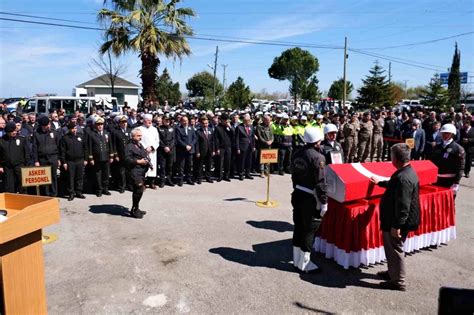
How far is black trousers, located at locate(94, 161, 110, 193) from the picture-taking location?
9317 mm

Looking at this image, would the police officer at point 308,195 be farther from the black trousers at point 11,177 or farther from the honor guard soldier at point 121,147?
the black trousers at point 11,177

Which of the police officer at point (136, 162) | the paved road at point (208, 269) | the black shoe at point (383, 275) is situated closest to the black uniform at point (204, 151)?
the paved road at point (208, 269)

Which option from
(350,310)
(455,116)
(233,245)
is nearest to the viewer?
(350,310)

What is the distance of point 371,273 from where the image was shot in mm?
5422

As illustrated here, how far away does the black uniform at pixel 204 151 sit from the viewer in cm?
1083

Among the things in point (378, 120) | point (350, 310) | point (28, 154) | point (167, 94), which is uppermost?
point (167, 94)

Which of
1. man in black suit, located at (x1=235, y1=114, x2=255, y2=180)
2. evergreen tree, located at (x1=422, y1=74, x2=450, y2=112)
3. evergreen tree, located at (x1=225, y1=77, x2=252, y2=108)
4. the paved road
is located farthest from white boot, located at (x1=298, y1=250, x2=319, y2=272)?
evergreen tree, located at (x1=422, y1=74, x2=450, y2=112)

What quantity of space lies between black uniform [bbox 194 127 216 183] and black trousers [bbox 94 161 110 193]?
253 cm

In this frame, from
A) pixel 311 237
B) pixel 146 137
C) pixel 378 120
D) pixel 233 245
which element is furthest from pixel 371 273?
pixel 378 120

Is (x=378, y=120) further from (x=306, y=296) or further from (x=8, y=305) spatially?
(x=8, y=305)

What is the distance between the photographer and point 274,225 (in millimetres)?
7391

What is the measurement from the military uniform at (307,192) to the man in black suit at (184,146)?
557cm

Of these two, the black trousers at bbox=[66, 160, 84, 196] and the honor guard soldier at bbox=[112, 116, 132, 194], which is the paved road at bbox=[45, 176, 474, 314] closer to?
the black trousers at bbox=[66, 160, 84, 196]

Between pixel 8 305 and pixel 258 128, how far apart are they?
30.2ft
